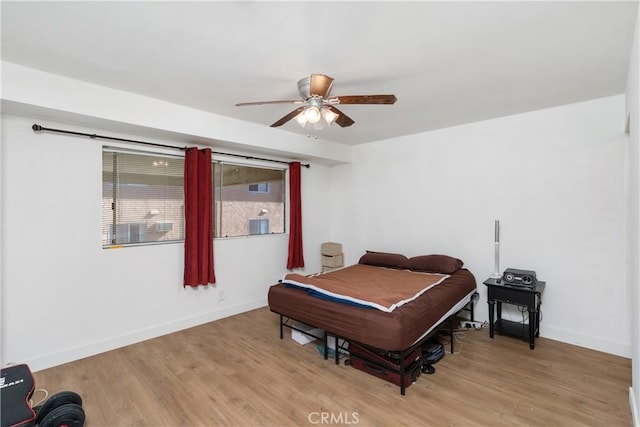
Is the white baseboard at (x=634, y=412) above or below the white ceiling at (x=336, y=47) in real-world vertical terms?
below

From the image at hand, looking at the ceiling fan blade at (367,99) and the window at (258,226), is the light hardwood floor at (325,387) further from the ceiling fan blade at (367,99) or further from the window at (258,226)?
the ceiling fan blade at (367,99)

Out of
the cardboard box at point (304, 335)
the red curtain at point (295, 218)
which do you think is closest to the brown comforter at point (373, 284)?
the cardboard box at point (304, 335)

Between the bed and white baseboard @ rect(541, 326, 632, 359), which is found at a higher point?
the bed

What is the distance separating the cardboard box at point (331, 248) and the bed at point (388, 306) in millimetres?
1191

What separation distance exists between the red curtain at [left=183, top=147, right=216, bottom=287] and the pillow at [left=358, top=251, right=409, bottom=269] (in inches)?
82.2

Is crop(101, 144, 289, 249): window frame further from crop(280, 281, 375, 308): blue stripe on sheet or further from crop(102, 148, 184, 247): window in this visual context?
crop(280, 281, 375, 308): blue stripe on sheet

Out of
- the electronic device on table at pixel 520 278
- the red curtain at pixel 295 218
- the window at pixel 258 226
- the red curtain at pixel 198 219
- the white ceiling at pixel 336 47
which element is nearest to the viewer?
the white ceiling at pixel 336 47

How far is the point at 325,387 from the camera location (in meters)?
2.42

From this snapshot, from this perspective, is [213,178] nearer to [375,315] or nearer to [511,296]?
[375,315]

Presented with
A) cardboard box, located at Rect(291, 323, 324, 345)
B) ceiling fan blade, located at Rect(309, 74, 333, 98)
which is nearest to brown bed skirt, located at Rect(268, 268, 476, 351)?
cardboard box, located at Rect(291, 323, 324, 345)

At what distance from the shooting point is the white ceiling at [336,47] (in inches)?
66.8

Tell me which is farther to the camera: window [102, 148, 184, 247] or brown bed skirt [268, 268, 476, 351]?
window [102, 148, 184, 247]

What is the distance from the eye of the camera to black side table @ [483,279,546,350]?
298cm

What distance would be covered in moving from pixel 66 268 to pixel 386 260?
3.50 meters
